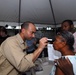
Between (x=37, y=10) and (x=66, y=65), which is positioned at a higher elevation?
(x=37, y=10)

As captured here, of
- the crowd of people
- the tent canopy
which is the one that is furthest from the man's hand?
the tent canopy

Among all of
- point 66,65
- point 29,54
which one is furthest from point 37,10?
point 66,65

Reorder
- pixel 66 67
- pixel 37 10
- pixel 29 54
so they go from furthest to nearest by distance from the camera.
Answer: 1. pixel 37 10
2. pixel 29 54
3. pixel 66 67

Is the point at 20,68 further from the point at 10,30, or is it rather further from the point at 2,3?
the point at 10,30

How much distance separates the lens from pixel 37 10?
3.89m

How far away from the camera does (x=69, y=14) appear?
12.5 ft

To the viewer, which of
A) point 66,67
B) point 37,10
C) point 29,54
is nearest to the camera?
point 66,67

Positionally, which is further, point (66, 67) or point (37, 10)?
point (37, 10)

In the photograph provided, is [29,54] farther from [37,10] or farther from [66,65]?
[37,10]

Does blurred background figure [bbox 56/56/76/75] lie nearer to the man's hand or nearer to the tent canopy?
the man's hand

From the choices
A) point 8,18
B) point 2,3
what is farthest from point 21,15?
point 2,3

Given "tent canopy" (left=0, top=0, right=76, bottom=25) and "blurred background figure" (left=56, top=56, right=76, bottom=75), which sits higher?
"tent canopy" (left=0, top=0, right=76, bottom=25)

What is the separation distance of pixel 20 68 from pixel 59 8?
8.46 ft

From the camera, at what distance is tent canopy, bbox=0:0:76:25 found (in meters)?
3.56
